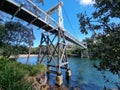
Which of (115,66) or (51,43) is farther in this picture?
(51,43)

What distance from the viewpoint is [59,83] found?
55.3ft

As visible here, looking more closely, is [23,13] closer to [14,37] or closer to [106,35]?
[14,37]

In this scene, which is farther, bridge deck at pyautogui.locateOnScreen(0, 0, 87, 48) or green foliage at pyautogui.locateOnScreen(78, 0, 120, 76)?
bridge deck at pyautogui.locateOnScreen(0, 0, 87, 48)

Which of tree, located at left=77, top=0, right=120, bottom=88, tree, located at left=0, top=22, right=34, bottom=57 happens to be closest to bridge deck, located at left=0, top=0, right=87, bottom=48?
tree, located at left=0, top=22, right=34, bottom=57

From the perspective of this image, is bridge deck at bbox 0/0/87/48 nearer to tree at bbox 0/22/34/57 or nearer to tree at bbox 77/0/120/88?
tree at bbox 0/22/34/57

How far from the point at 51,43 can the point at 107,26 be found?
16075 millimetres

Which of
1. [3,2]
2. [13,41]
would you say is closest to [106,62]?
[3,2]

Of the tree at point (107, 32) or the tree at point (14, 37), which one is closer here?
the tree at point (107, 32)

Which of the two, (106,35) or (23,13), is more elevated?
(23,13)

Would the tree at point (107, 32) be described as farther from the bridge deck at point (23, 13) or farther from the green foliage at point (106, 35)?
the bridge deck at point (23, 13)

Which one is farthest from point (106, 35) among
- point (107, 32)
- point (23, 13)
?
point (23, 13)

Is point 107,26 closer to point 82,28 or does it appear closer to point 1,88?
point 82,28

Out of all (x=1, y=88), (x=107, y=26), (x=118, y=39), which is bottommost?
(x=1, y=88)

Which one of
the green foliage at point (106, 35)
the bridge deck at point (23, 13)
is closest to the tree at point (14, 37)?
the bridge deck at point (23, 13)
